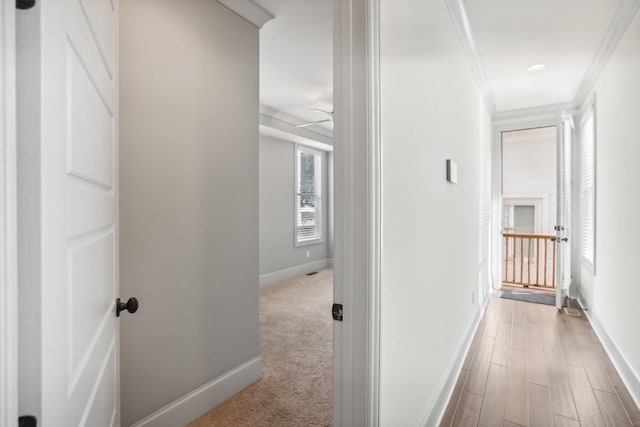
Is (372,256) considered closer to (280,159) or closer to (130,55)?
(130,55)

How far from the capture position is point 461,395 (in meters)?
2.17

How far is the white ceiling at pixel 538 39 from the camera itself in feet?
7.53

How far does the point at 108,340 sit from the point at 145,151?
993 mm

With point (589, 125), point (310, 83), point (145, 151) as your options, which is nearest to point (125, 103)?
point (145, 151)

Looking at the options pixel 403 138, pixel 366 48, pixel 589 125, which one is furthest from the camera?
pixel 589 125

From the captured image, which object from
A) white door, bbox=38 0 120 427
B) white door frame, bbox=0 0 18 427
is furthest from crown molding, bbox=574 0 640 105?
white door frame, bbox=0 0 18 427

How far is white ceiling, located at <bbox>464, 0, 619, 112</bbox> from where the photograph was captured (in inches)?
90.4

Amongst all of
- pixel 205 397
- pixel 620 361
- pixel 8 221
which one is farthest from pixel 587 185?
pixel 8 221

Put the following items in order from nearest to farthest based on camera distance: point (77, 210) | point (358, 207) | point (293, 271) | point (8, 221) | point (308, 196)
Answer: point (8, 221) → point (77, 210) → point (358, 207) → point (293, 271) → point (308, 196)

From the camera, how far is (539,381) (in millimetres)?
2330

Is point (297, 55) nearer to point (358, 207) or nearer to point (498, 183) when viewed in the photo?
point (358, 207)

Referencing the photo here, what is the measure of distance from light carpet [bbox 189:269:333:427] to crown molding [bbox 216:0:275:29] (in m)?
2.51

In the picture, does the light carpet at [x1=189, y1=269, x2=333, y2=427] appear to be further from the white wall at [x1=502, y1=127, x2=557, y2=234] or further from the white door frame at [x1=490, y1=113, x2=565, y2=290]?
the white wall at [x1=502, y1=127, x2=557, y2=234]

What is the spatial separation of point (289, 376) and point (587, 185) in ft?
12.7
